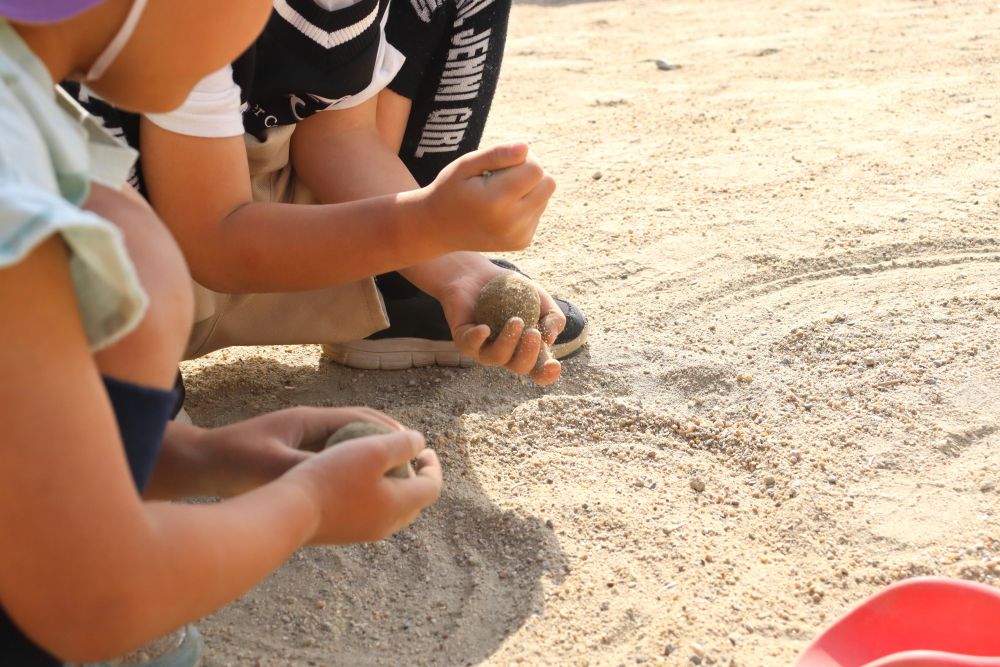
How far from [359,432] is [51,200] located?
16.1 inches

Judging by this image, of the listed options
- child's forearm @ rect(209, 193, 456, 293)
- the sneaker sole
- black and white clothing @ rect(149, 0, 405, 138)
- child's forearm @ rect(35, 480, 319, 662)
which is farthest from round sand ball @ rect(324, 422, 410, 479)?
the sneaker sole

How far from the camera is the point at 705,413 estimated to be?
68.1 inches

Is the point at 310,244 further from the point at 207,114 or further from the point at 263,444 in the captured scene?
the point at 263,444

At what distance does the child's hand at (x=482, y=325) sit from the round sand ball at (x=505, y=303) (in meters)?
0.02

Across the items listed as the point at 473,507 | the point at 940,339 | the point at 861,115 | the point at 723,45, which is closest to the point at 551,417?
the point at 473,507

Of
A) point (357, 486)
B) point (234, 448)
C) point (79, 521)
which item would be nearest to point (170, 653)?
point (234, 448)

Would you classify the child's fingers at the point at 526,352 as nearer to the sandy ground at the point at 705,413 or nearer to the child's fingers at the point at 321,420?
the sandy ground at the point at 705,413

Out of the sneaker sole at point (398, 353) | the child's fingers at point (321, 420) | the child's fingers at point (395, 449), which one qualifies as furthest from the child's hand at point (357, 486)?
the sneaker sole at point (398, 353)

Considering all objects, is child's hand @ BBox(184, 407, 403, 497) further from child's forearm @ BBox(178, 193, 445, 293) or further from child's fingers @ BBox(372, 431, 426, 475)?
child's forearm @ BBox(178, 193, 445, 293)

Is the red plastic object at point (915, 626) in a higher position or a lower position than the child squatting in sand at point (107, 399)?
lower

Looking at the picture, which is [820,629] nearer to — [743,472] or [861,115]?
[743,472]

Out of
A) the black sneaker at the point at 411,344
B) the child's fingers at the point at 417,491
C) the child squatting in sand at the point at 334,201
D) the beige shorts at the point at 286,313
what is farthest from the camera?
the black sneaker at the point at 411,344

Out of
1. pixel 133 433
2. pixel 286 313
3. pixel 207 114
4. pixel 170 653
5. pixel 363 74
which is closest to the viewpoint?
pixel 133 433

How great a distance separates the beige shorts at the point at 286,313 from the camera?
5.81 ft
